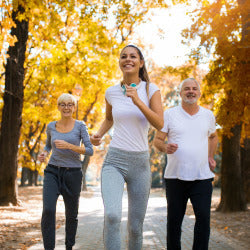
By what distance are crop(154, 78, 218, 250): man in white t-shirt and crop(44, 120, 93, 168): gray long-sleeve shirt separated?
121 cm

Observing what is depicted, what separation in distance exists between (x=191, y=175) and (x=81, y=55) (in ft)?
38.1

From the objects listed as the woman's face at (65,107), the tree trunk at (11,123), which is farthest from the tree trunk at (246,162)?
the woman's face at (65,107)

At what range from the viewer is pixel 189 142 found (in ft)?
14.6

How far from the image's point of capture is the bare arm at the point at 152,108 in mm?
3375

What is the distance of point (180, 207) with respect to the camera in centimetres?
445

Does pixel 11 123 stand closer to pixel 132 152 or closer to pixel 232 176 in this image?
pixel 232 176

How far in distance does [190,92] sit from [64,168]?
195cm

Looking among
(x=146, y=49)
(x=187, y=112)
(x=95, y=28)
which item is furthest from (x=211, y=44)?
(x=146, y=49)

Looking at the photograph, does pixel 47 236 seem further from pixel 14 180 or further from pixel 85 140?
pixel 14 180

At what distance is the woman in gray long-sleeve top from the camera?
4.83 metres

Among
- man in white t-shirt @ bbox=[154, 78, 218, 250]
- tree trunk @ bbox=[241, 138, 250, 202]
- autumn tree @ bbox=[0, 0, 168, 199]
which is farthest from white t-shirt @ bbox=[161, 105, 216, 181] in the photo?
tree trunk @ bbox=[241, 138, 250, 202]

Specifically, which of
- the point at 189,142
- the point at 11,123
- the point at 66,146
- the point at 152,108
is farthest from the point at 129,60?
the point at 11,123

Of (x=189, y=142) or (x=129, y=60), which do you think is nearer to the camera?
(x=129, y=60)

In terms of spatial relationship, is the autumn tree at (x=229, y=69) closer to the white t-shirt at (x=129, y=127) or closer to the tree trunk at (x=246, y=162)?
the tree trunk at (x=246, y=162)
